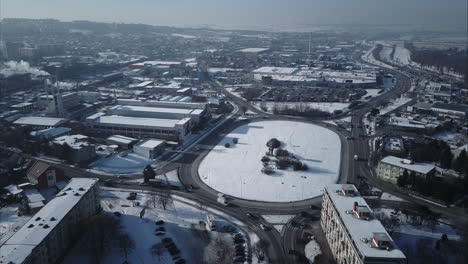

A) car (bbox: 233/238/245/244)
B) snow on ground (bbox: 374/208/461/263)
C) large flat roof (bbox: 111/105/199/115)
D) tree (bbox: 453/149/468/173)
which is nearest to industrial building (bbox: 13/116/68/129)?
large flat roof (bbox: 111/105/199/115)

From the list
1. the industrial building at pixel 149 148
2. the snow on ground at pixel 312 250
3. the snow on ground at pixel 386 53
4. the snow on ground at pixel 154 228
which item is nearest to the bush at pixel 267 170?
the snow on ground at pixel 154 228

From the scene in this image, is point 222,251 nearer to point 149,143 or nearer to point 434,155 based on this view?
point 149,143

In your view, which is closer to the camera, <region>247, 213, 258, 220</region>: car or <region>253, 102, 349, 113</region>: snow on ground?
<region>247, 213, 258, 220</region>: car

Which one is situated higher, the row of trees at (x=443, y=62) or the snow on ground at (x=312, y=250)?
the row of trees at (x=443, y=62)

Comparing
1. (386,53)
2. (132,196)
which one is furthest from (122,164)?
(386,53)

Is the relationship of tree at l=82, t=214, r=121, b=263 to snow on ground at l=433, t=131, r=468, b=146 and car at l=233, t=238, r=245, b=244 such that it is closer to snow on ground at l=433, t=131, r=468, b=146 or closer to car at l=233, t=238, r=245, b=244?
car at l=233, t=238, r=245, b=244

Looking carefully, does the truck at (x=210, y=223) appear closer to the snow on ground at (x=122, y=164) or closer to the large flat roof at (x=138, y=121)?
the snow on ground at (x=122, y=164)

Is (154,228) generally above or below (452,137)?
below
